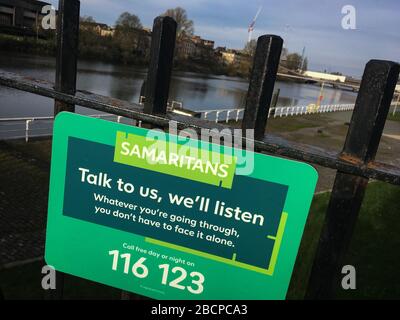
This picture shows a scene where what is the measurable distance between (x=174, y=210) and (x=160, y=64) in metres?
0.62

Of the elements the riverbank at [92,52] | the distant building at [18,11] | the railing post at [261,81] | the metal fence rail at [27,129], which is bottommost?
the metal fence rail at [27,129]

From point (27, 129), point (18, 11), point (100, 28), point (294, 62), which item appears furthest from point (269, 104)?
point (294, 62)

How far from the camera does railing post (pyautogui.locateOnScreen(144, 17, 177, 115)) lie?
1462 millimetres

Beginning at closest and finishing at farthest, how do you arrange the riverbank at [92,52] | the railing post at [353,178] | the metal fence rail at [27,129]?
the railing post at [353,178]
the metal fence rail at [27,129]
the riverbank at [92,52]

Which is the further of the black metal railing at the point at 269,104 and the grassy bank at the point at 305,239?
the grassy bank at the point at 305,239

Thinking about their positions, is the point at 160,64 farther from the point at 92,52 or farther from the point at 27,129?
the point at 92,52

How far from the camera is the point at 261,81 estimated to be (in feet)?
4.58

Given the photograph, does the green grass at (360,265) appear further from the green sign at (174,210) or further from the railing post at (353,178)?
the railing post at (353,178)

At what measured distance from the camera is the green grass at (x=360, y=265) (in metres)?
3.91

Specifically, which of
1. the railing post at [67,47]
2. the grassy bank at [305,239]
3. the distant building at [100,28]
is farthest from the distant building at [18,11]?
the railing post at [67,47]

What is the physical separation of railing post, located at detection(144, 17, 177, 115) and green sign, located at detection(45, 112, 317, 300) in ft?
0.50

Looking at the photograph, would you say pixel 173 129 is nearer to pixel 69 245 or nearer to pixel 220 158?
pixel 220 158

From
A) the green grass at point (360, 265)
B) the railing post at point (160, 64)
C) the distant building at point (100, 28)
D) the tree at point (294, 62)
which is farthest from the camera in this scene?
the tree at point (294, 62)
